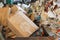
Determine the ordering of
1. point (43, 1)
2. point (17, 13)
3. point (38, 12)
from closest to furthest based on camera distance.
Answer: point (17, 13) < point (38, 12) < point (43, 1)

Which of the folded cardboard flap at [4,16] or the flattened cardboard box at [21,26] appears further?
the folded cardboard flap at [4,16]

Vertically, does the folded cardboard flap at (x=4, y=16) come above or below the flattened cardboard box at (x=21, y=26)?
above

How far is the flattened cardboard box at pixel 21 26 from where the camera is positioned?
1.36 metres

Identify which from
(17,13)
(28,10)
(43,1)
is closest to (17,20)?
(17,13)

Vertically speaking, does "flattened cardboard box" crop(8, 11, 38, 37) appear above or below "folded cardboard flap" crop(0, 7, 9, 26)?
below

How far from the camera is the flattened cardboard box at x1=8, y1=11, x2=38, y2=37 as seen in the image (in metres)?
1.36

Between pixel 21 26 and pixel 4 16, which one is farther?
pixel 4 16

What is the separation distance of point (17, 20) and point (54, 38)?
404 millimetres

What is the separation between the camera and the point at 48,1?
223cm

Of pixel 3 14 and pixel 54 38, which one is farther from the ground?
pixel 3 14

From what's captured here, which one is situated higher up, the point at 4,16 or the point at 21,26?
the point at 4,16

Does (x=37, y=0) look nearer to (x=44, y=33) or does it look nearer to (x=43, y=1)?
(x=43, y=1)

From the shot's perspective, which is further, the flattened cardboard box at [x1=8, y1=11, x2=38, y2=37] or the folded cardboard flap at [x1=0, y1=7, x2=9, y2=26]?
the folded cardboard flap at [x1=0, y1=7, x2=9, y2=26]

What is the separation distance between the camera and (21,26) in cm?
138
